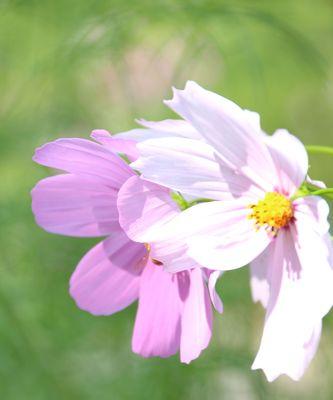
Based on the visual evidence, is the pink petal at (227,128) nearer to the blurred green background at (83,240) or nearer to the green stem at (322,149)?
the green stem at (322,149)

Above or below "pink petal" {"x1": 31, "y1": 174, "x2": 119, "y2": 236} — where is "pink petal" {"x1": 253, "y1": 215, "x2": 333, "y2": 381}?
below

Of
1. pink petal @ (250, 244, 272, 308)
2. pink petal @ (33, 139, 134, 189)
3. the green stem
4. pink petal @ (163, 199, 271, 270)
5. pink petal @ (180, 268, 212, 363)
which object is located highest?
pink petal @ (33, 139, 134, 189)

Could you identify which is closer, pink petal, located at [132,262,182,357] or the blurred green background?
pink petal, located at [132,262,182,357]

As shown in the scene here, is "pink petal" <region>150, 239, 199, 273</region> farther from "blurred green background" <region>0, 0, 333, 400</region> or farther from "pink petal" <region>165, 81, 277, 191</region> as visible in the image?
"blurred green background" <region>0, 0, 333, 400</region>

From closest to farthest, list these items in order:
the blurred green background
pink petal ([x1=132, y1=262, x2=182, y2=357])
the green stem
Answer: the green stem → pink petal ([x1=132, y1=262, x2=182, y2=357]) → the blurred green background

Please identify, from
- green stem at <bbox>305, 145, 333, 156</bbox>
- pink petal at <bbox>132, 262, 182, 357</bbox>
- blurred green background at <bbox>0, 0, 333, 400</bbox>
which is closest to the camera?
green stem at <bbox>305, 145, 333, 156</bbox>

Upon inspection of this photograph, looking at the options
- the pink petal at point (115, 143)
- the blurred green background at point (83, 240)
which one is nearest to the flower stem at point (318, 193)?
the pink petal at point (115, 143)

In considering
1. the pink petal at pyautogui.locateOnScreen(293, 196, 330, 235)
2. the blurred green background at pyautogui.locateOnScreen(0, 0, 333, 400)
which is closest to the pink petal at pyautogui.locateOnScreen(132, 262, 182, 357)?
the pink petal at pyautogui.locateOnScreen(293, 196, 330, 235)
